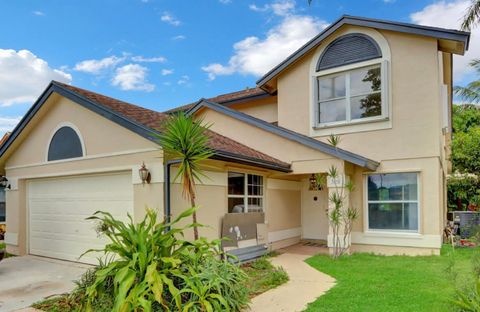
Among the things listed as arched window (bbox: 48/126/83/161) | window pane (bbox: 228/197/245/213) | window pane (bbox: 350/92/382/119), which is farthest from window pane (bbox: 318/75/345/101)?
arched window (bbox: 48/126/83/161)

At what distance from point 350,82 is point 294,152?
350 cm

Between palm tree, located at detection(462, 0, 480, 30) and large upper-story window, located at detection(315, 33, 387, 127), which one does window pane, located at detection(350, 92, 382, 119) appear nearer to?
large upper-story window, located at detection(315, 33, 387, 127)

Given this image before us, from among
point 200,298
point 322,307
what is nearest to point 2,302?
point 200,298

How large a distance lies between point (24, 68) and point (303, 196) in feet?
55.4

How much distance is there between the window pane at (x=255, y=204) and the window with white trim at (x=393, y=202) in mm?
3813

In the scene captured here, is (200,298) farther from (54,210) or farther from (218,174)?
(54,210)

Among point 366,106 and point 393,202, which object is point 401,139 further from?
point 393,202

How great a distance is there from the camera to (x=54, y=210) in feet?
38.0

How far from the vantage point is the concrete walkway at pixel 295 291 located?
646 centimetres

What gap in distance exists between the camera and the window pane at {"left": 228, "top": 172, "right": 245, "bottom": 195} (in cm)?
1065

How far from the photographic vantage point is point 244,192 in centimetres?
1120

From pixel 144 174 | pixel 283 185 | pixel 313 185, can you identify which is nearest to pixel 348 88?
→ pixel 313 185

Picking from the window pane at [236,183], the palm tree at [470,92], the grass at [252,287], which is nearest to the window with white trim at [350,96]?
the window pane at [236,183]

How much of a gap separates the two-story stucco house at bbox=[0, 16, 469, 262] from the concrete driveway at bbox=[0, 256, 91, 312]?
67cm
